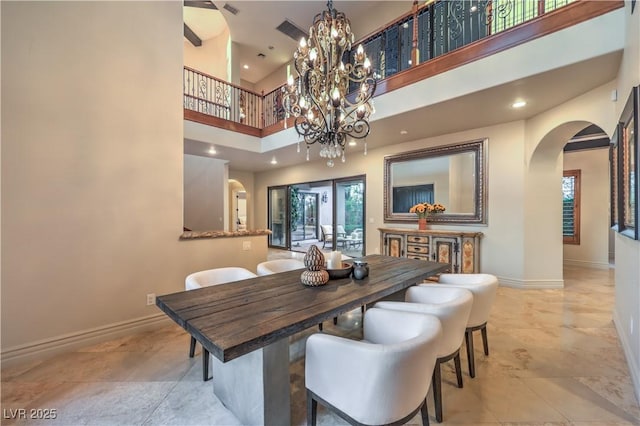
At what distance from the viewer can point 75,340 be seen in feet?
8.25

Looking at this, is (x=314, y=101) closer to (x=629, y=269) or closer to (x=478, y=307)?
(x=478, y=307)

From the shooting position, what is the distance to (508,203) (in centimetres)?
444

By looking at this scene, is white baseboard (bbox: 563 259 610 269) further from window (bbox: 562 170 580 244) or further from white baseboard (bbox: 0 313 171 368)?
white baseboard (bbox: 0 313 171 368)

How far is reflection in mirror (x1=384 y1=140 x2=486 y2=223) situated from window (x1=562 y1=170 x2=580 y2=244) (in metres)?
3.08

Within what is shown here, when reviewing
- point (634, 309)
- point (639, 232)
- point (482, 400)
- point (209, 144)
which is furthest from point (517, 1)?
point (209, 144)

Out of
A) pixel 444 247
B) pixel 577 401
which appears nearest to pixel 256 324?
pixel 577 401

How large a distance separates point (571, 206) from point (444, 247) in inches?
158

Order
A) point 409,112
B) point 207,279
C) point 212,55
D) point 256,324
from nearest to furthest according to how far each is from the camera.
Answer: point 256,324 < point 207,279 < point 409,112 < point 212,55

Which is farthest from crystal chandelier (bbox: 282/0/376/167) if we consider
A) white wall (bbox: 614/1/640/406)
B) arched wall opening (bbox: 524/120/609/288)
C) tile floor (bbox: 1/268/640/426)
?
arched wall opening (bbox: 524/120/609/288)

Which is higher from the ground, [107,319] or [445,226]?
[445,226]

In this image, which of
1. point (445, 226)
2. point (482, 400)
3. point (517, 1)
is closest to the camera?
point (482, 400)

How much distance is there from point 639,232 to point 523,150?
2.85 m

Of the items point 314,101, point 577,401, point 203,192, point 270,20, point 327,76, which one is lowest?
point 577,401

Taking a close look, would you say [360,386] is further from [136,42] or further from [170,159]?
[136,42]
